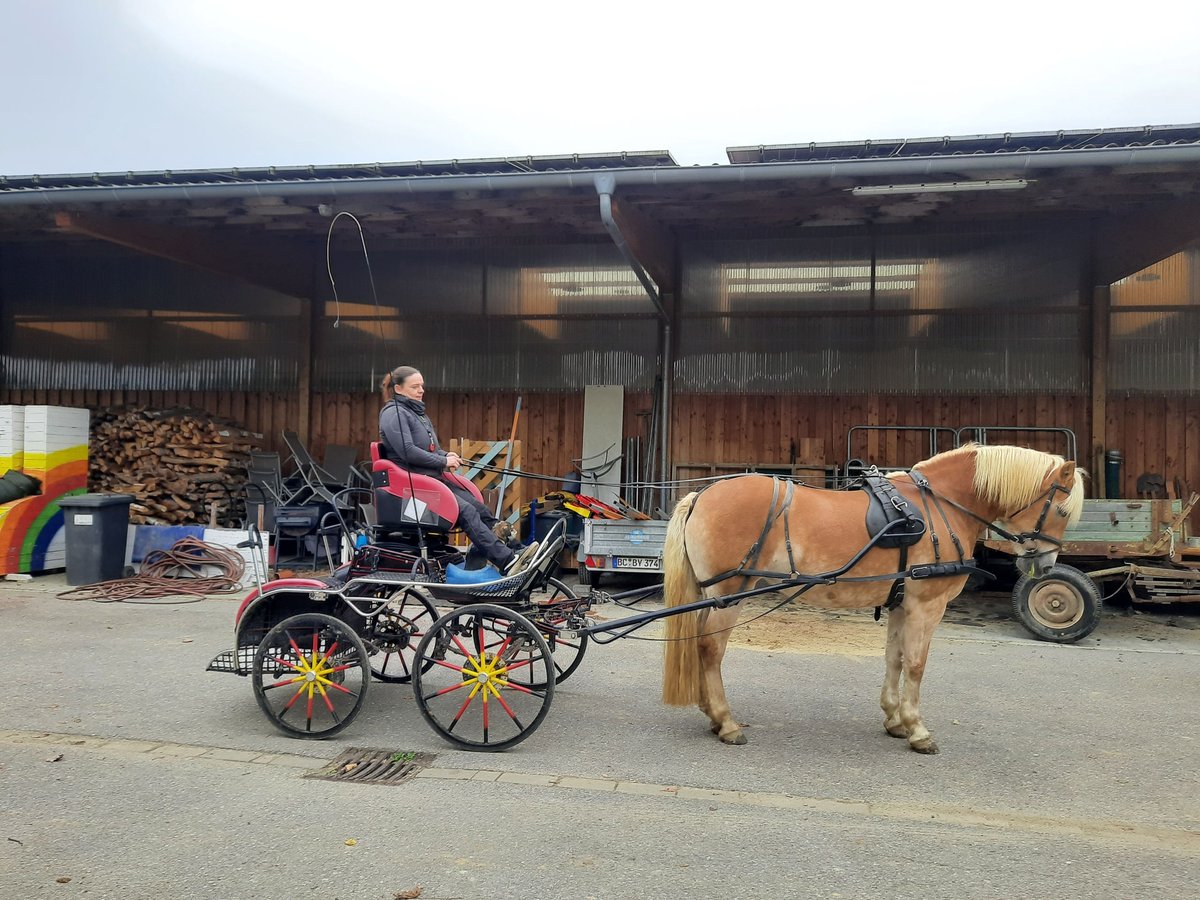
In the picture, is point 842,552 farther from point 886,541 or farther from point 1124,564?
point 1124,564

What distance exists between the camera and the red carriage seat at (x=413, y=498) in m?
4.68

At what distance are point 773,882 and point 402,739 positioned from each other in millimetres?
2355

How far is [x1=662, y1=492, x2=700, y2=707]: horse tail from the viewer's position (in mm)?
4551

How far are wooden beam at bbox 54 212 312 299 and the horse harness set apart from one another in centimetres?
910

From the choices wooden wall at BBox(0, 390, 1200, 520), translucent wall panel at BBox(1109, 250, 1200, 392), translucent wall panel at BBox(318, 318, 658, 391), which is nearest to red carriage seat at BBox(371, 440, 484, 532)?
wooden wall at BBox(0, 390, 1200, 520)

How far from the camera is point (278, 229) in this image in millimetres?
11258

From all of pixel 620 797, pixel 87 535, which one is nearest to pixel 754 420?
pixel 620 797

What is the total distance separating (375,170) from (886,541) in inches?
300

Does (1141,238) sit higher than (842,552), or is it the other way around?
(1141,238)

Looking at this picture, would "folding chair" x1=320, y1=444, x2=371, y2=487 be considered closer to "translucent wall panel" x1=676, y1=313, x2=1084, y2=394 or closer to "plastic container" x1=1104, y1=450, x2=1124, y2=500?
"translucent wall panel" x1=676, y1=313, x2=1084, y2=394

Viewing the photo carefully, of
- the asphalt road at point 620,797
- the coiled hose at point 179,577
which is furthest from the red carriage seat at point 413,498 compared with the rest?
the coiled hose at point 179,577

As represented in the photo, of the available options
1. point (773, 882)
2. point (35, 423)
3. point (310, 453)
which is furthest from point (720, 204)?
point (35, 423)

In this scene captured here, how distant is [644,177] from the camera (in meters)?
8.48

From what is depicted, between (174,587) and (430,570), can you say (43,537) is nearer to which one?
(174,587)
